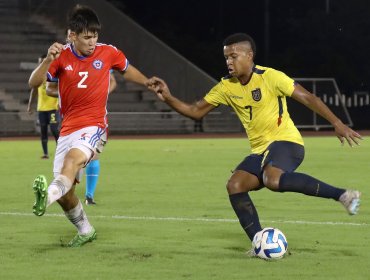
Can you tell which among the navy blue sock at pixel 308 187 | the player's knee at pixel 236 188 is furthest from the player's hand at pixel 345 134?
the player's knee at pixel 236 188

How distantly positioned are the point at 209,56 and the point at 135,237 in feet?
123

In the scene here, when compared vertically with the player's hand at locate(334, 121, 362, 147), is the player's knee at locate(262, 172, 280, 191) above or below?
below

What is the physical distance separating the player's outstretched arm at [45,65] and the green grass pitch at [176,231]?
147cm

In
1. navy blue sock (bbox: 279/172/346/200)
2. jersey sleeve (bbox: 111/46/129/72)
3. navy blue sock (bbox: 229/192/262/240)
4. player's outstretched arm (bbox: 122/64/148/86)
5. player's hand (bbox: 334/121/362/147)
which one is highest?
jersey sleeve (bbox: 111/46/129/72)

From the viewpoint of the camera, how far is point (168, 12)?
170ft

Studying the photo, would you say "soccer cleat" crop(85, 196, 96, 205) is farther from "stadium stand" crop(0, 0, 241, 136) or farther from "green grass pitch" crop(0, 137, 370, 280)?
"stadium stand" crop(0, 0, 241, 136)

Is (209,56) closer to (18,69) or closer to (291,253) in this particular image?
(18,69)

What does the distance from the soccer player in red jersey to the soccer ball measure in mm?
1662

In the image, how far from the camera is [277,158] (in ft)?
29.8

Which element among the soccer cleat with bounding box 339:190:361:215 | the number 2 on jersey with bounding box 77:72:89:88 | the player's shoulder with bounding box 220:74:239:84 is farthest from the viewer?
the number 2 on jersey with bounding box 77:72:89:88

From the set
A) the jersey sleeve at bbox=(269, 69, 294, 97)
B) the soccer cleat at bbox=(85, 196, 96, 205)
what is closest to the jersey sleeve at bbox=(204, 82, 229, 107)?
the jersey sleeve at bbox=(269, 69, 294, 97)

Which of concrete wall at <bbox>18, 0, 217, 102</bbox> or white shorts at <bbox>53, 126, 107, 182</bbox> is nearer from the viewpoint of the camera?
white shorts at <bbox>53, 126, 107, 182</bbox>

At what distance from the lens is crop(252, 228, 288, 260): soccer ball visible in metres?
8.68

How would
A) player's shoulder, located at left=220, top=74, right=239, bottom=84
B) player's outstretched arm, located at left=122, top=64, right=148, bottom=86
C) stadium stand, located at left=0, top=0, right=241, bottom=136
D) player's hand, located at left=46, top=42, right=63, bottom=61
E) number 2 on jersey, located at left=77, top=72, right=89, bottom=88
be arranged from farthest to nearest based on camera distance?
stadium stand, located at left=0, top=0, right=241, bottom=136
player's outstretched arm, located at left=122, top=64, right=148, bottom=86
number 2 on jersey, located at left=77, top=72, right=89, bottom=88
player's shoulder, located at left=220, top=74, right=239, bottom=84
player's hand, located at left=46, top=42, right=63, bottom=61
